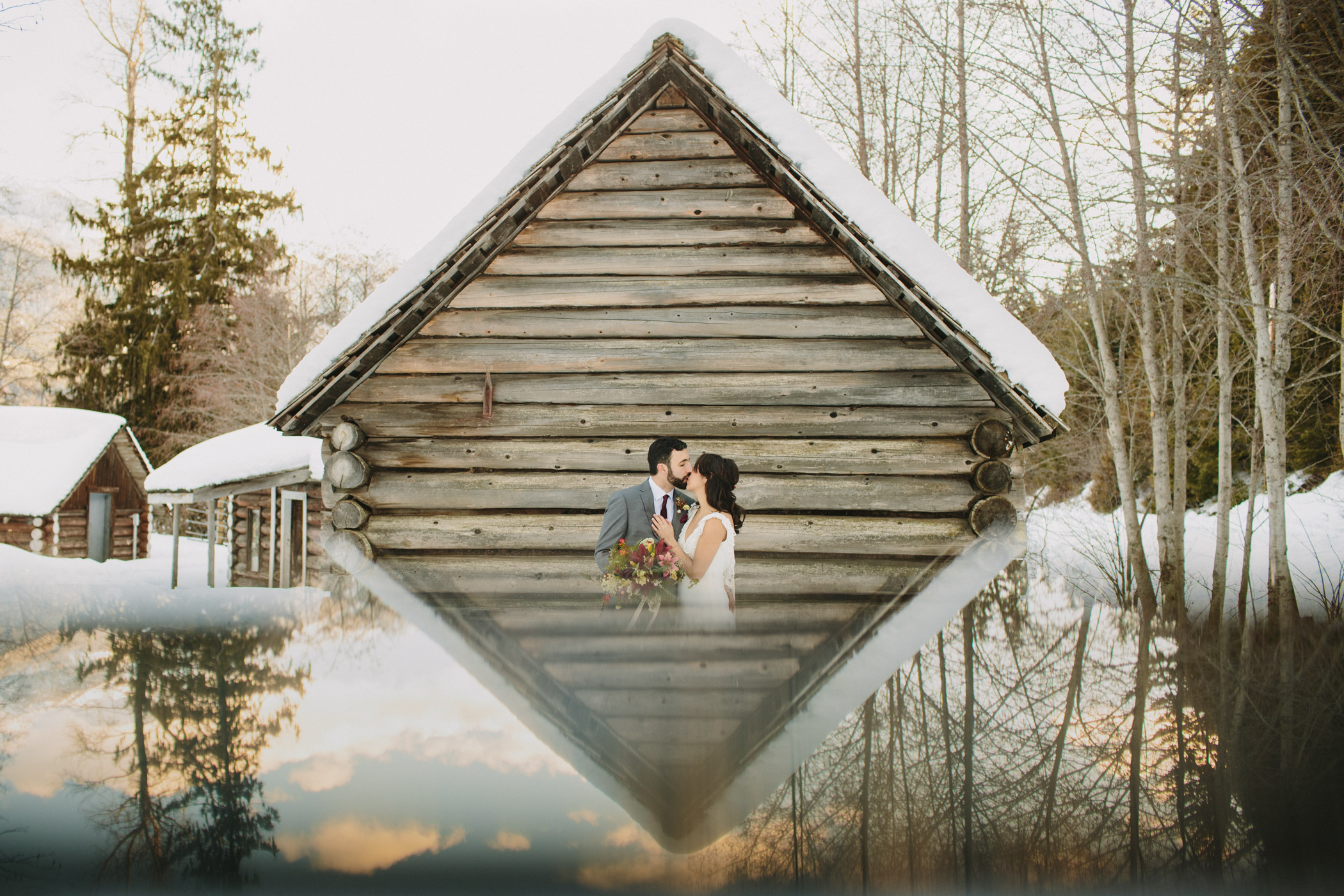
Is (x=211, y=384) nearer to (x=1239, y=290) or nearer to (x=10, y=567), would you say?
(x=10, y=567)

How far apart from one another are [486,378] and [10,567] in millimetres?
15176

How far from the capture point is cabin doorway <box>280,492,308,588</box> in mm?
13695

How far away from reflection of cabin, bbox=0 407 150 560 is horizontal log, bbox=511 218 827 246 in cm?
1877

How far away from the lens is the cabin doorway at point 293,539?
44.9ft

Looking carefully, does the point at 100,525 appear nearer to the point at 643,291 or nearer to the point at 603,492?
the point at 603,492

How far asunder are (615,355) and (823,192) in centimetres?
193

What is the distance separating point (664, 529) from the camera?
162 inches

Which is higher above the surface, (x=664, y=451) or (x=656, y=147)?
(x=656, y=147)

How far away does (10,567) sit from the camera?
1429cm

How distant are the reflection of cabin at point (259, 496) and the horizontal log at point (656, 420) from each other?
7.83 meters

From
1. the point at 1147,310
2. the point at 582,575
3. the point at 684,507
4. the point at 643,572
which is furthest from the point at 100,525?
the point at 1147,310

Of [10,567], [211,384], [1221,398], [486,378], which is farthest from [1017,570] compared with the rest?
[211,384]

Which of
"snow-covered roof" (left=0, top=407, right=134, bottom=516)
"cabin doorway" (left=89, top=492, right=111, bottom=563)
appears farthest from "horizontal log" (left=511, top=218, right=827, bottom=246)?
"cabin doorway" (left=89, top=492, right=111, bottom=563)

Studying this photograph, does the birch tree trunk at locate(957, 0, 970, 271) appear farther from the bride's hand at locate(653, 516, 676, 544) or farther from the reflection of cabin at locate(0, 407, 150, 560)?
the reflection of cabin at locate(0, 407, 150, 560)
